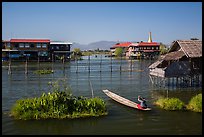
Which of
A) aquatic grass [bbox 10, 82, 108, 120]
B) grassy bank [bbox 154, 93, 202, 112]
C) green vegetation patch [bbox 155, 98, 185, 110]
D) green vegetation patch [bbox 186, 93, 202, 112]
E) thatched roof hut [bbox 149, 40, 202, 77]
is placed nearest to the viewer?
aquatic grass [bbox 10, 82, 108, 120]

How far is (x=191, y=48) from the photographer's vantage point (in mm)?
25656

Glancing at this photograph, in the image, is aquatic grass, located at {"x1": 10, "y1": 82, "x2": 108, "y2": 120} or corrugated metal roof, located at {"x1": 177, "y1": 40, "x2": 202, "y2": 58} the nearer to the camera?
aquatic grass, located at {"x1": 10, "y1": 82, "x2": 108, "y2": 120}

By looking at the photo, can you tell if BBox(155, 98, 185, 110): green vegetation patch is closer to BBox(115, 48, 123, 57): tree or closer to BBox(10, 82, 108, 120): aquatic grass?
BBox(10, 82, 108, 120): aquatic grass

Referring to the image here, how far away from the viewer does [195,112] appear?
17.3m

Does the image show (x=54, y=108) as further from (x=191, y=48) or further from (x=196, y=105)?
(x=191, y=48)

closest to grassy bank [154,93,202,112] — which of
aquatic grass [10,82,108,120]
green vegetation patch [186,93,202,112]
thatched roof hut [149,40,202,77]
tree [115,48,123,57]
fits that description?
green vegetation patch [186,93,202,112]

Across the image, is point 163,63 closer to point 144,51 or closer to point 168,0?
point 168,0

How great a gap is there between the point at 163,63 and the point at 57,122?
647 inches

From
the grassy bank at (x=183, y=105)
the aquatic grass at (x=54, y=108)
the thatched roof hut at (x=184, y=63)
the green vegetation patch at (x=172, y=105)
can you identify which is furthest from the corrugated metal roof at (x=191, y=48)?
the aquatic grass at (x=54, y=108)

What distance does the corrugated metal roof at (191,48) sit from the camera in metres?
A: 25.0

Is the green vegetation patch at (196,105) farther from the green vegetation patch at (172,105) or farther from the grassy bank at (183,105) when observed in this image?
the green vegetation patch at (172,105)

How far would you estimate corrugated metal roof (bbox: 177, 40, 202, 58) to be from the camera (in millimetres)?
24953

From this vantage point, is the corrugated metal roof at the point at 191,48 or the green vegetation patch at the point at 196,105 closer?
the green vegetation patch at the point at 196,105

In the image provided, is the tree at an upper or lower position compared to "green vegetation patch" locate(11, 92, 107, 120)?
upper
